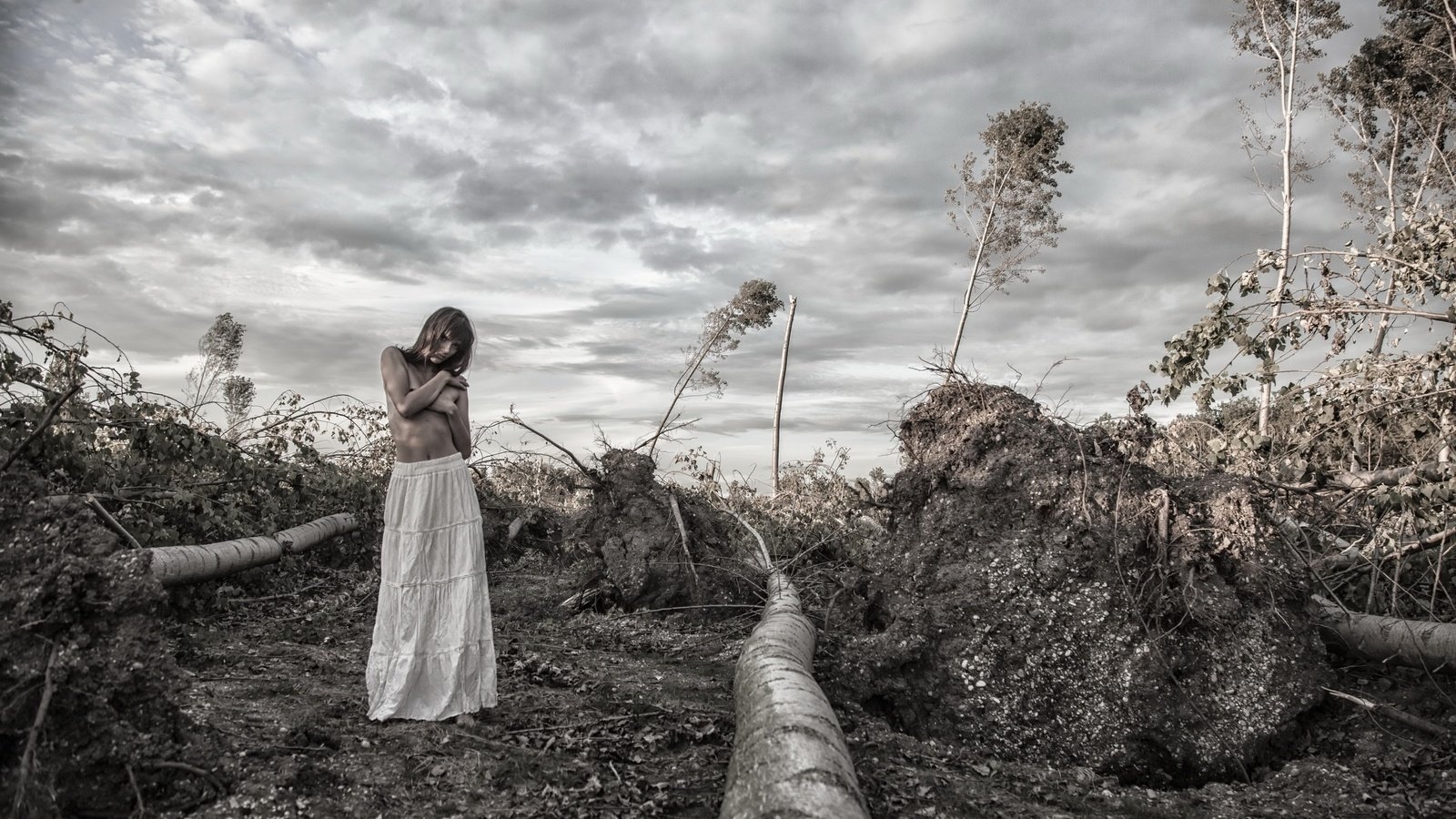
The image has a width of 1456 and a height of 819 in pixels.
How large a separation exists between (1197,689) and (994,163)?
69.1ft

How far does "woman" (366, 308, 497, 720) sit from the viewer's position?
4406mm

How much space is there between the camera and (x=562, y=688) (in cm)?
511

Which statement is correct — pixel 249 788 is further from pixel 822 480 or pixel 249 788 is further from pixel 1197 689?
pixel 822 480

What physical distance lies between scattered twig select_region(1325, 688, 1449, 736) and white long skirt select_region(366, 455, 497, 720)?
437cm

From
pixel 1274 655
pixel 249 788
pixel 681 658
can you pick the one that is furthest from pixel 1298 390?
pixel 249 788

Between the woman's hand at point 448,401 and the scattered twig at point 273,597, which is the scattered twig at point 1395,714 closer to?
the woman's hand at point 448,401

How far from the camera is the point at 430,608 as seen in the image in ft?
14.7

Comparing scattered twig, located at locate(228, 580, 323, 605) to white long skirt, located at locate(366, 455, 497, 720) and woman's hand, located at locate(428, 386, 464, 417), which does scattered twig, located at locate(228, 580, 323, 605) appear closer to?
white long skirt, located at locate(366, 455, 497, 720)

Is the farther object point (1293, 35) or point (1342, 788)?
point (1293, 35)

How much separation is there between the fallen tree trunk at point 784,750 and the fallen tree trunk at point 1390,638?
3.34 m

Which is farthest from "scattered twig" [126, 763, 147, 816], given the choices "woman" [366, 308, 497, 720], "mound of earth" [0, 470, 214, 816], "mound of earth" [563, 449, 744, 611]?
"mound of earth" [563, 449, 744, 611]

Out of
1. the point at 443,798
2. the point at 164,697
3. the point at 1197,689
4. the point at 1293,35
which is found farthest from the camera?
the point at 1293,35

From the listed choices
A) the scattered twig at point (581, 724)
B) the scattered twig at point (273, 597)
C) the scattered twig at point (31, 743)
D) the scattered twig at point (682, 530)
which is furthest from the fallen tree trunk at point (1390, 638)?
the scattered twig at point (273, 597)

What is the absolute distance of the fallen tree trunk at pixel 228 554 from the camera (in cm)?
600
